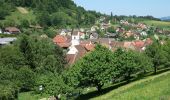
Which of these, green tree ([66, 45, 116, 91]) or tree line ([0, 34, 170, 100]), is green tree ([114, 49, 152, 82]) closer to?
tree line ([0, 34, 170, 100])

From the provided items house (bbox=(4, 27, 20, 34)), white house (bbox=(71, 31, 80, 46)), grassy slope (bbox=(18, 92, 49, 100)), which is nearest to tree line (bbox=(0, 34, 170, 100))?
→ grassy slope (bbox=(18, 92, 49, 100))

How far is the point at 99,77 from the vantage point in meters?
54.7

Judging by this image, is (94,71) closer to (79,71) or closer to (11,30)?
(79,71)

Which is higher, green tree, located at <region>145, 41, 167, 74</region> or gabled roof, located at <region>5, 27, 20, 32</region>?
green tree, located at <region>145, 41, 167, 74</region>

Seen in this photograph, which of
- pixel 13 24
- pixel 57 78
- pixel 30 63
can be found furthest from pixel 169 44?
pixel 13 24

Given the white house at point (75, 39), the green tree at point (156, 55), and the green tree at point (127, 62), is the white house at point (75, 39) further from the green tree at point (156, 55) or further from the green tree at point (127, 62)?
the green tree at point (127, 62)

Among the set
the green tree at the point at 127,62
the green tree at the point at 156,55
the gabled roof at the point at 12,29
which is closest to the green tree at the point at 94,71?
the green tree at the point at 127,62

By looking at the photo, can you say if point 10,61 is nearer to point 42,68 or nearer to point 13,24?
point 42,68

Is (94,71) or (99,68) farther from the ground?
(99,68)

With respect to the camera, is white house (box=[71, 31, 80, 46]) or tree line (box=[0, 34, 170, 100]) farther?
white house (box=[71, 31, 80, 46])

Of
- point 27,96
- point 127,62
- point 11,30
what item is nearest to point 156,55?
point 127,62

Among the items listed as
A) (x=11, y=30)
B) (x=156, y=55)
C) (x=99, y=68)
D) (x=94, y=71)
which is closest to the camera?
(x=94, y=71)

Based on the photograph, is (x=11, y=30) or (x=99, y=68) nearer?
(x=99, y=68)

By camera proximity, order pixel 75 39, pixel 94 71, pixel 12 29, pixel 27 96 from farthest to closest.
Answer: pixel 12 29, pixel 75 39, pixel 27 96, pixel 94 71
